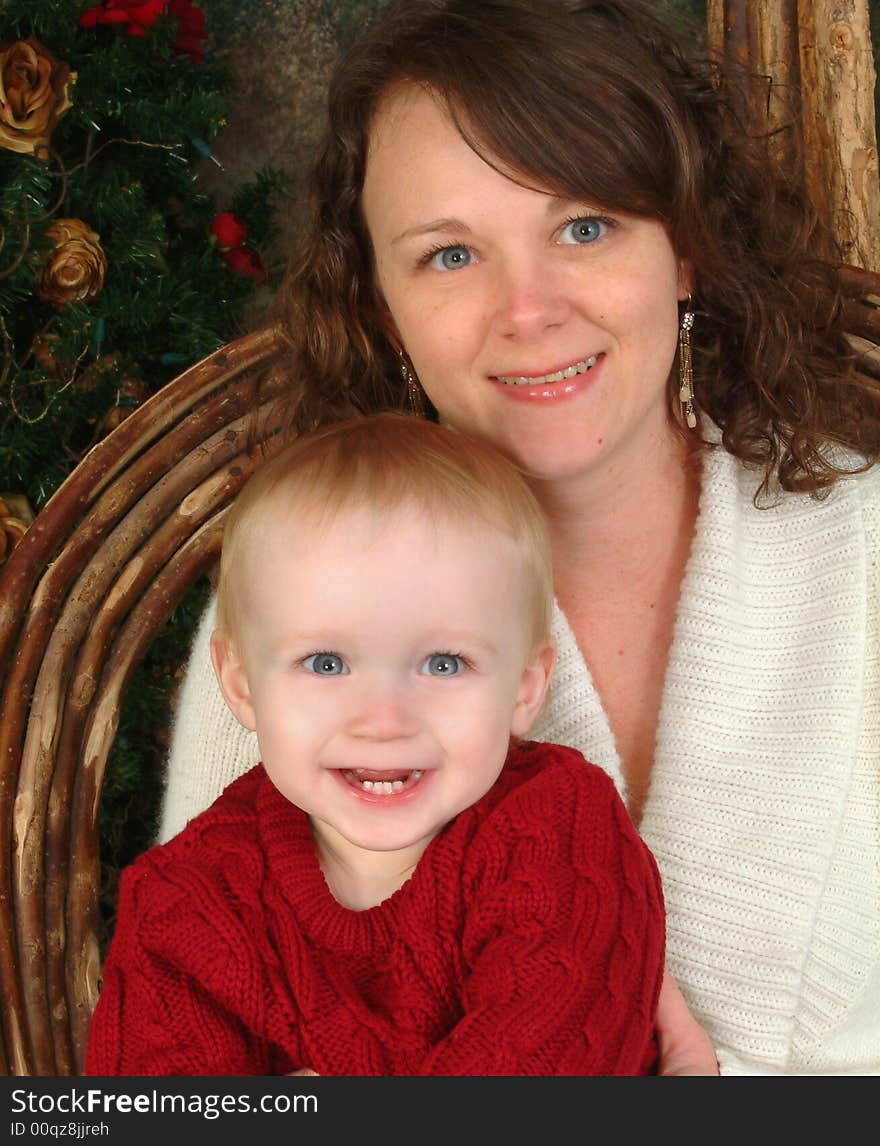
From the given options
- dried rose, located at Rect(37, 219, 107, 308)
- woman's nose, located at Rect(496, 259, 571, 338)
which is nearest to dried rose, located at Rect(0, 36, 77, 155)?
dried rose, located at Rect(37, 219, 107, 308)

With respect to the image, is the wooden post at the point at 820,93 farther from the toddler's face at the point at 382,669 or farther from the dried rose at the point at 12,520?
the dried rose at the point at 12,520

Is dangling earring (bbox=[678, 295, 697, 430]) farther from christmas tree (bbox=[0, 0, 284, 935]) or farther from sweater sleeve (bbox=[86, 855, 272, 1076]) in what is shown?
sweater sleeve (bbox=[86, 855, 272, 1076])

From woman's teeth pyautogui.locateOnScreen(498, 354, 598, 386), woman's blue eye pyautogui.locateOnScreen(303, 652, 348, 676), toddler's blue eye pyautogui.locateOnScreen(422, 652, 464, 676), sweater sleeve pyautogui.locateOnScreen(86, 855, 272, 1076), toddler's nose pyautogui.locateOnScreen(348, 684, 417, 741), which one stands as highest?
woman's teeth pyautogui.locateOnScreen(498, 354, 598, 386)

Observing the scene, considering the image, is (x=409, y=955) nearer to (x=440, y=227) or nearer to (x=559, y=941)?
(x=559, y=941)

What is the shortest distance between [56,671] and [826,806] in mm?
1076

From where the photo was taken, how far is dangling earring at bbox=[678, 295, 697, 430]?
179 centimetres

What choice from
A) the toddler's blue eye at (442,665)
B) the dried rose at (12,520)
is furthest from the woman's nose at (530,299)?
the dried rose at (12,520)

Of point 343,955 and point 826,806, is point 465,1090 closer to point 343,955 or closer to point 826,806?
point 343,955

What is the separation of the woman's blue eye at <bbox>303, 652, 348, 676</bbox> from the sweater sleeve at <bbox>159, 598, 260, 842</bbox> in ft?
1.73

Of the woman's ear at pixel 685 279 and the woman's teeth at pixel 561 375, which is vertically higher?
the woman's ear at pixel 685 279

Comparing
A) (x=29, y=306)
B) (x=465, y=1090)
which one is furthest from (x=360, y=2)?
(x=465, y=1090)

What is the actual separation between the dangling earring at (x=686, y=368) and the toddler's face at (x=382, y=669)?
2.07 feet

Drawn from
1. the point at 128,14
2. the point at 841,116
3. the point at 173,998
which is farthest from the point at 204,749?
the point at 841,116

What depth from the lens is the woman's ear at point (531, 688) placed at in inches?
53.9
